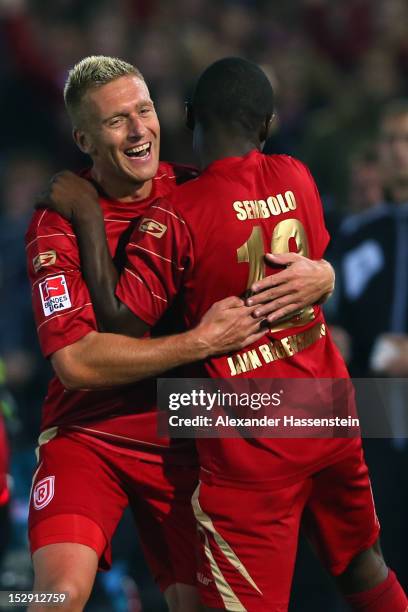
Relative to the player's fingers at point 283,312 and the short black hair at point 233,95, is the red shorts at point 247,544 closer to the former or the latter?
the player's fingers at point 283,312

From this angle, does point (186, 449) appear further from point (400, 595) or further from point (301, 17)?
point (301, 17)

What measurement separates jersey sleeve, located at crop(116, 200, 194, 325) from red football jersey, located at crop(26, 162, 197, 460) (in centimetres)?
21

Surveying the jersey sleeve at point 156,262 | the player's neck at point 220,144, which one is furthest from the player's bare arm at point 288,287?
the player's neck at point 220,144

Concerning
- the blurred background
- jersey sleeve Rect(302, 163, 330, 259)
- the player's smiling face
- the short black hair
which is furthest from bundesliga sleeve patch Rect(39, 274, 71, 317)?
the blurred background

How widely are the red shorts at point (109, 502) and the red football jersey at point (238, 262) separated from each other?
0.40 metres

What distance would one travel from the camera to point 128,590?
7094 mm

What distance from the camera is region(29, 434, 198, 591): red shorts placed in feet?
14.9

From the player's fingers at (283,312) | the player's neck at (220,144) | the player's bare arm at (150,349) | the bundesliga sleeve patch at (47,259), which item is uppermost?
the player's neck at (220,144)

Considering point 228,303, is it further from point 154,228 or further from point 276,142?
point 276,142

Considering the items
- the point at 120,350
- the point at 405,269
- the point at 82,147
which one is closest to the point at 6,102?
the point at 405,269

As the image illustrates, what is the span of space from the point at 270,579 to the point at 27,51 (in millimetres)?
7280

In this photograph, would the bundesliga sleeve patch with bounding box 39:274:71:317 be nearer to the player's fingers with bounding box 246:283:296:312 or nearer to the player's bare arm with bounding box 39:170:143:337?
the player's bare arm with bounding box 39:170:143:337

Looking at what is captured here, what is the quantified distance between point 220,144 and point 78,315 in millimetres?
765

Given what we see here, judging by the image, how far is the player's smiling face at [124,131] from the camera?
4.61 metres
